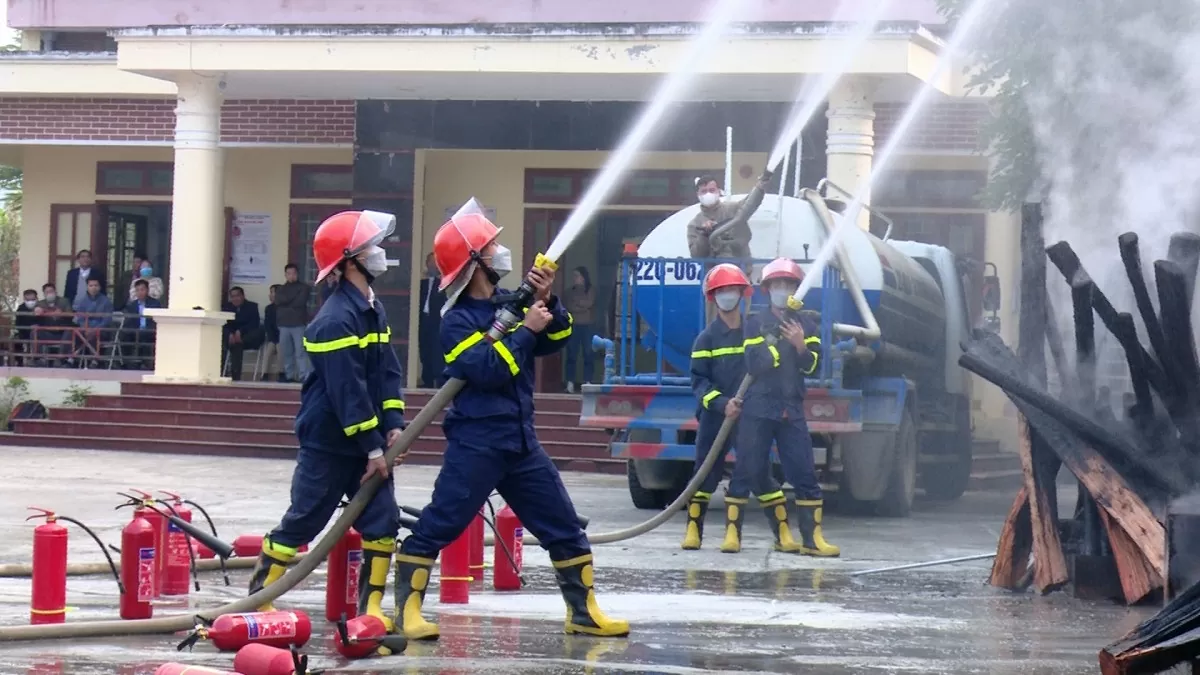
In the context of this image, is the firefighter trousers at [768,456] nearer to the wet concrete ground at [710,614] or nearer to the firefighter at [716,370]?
the firefighter at [716,370]

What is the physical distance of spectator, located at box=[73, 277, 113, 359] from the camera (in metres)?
21.0

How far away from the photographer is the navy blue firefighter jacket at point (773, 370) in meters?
10.7

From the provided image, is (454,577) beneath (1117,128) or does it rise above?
beneath

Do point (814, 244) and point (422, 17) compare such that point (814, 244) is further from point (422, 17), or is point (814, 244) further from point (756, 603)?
point (422, 17)

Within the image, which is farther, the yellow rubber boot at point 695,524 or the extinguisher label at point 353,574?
the yellow rubber boot at point 695,524

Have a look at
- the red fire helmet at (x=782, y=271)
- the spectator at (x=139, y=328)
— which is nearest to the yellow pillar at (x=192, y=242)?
the spectator at (x=139, y=328)

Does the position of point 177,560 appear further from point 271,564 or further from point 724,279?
point 724,279

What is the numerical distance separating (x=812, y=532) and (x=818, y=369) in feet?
6.82

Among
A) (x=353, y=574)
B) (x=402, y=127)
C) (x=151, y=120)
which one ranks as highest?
(x=151, y=120)

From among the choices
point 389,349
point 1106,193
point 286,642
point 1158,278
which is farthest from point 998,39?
point 286,642

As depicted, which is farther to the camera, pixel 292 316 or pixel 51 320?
pixel 51 320

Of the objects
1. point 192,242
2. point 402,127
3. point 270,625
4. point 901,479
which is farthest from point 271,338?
point 270,625

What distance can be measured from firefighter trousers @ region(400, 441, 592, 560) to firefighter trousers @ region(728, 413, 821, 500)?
3756 mm

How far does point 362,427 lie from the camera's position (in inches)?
264
